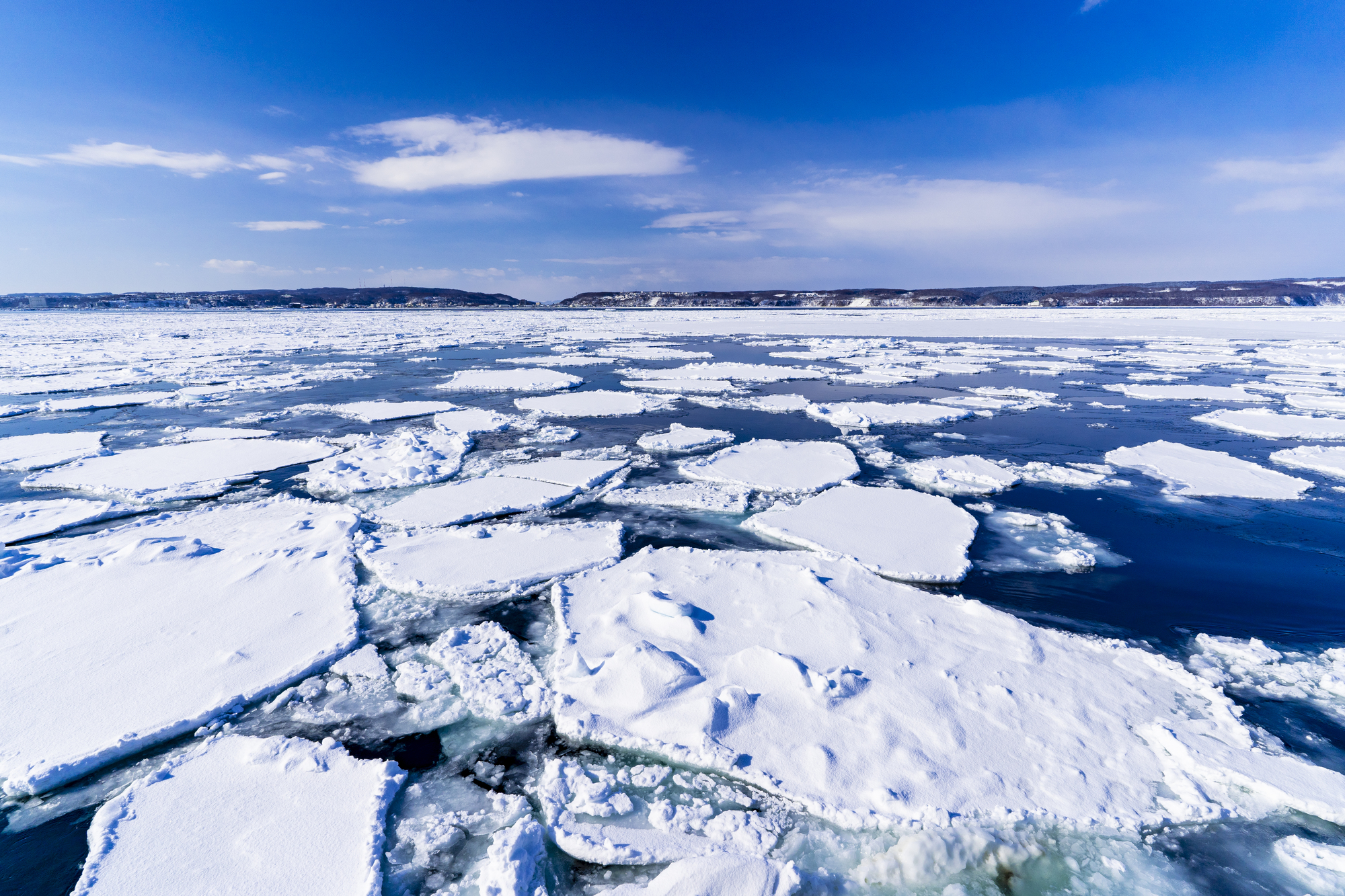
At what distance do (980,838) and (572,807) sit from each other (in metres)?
1.77

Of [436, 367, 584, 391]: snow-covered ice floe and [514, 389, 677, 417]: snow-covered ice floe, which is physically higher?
[436, 367, 584, 391]: snow-covered ice floe

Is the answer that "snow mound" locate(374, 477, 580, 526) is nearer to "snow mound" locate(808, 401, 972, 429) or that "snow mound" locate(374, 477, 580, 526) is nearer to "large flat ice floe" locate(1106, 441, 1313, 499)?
"snow mound" locate(808, 401, 972, 429)

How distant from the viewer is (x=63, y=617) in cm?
399

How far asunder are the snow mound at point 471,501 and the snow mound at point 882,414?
567 centimetres

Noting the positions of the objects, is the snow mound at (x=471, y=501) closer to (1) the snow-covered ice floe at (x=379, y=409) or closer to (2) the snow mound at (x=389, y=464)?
(2) the snow mound at (x=389, y=464)

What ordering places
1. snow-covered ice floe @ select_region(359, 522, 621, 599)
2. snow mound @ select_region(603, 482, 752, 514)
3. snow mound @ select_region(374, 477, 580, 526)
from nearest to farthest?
snow-covered ice floe @ select_region(359, 522, 621, 599)
snow mound @ select_region(374, 477, 580, 526)
snow mound @ select_region(603, 482, 752, 514)

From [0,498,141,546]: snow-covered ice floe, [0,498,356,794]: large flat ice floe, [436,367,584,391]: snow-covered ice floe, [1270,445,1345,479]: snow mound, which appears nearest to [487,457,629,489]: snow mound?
[0,498,356,794]: large flat ice floe

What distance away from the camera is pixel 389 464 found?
300 inches

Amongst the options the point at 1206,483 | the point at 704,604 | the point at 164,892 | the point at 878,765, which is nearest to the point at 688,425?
the point at 704,604

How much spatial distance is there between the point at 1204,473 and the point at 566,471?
322 inches

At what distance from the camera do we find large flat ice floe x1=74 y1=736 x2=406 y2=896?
2248 millimetres

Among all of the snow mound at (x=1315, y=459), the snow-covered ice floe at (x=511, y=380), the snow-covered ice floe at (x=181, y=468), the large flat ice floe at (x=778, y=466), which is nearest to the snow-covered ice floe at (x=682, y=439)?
the large flat ice floe at (x=778, y=466)

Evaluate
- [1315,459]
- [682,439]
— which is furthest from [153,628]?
[1315,459]

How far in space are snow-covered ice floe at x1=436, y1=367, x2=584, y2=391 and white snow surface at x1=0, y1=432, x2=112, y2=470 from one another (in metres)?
6.65
